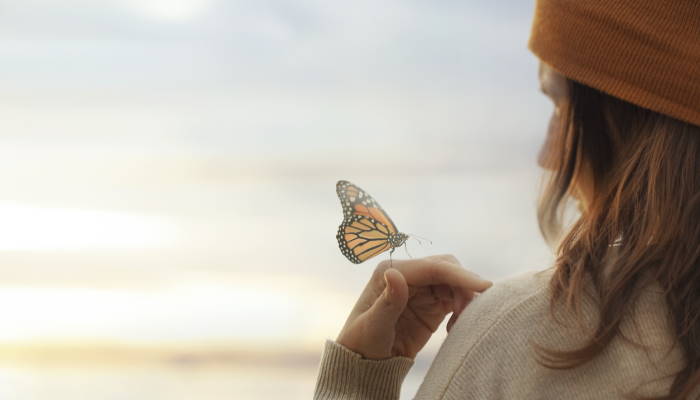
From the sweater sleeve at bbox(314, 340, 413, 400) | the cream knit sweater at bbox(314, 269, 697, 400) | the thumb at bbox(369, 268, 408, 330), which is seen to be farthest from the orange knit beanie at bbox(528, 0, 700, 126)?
the sweater sleeve at bbox(314, 340, 413, 400)

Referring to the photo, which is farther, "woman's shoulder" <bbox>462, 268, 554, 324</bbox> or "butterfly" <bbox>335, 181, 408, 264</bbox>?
"butterfly" <bbox>335, 181, 408, 264</bbox>

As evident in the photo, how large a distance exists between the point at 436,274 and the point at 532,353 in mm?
245

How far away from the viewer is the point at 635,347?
118 centimetres

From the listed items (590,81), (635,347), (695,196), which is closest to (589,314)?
(635,347)

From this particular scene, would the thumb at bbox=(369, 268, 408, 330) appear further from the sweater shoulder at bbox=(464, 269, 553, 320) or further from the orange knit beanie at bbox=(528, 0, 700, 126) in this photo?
the orange knit beanie at bbox=(528, 0, 700, 126)

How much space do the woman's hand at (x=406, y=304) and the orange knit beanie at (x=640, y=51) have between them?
347 millimetres

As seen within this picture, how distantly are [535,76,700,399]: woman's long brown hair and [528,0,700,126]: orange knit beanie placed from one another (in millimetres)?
34

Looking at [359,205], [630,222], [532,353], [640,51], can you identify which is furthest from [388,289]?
[640,51]

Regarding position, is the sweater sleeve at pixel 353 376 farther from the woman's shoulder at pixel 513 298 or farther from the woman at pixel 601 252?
the woman's shoulder at pixel 513 298


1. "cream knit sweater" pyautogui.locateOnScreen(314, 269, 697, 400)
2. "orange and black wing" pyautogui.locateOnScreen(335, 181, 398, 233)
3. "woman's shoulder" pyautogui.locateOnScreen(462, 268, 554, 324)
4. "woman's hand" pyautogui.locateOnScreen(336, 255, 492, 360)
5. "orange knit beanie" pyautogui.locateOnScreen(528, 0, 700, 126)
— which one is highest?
"orange and black wing" pyautogui.locateOnScreen(335, 181, 398, 233)

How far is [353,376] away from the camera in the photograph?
1.47 metres

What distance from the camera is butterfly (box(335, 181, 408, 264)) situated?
4.64ft

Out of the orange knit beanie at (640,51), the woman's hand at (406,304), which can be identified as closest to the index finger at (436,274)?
the woman's hand at (406,304)

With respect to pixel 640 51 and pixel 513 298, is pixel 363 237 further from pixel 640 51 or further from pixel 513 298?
pixel 640 51
